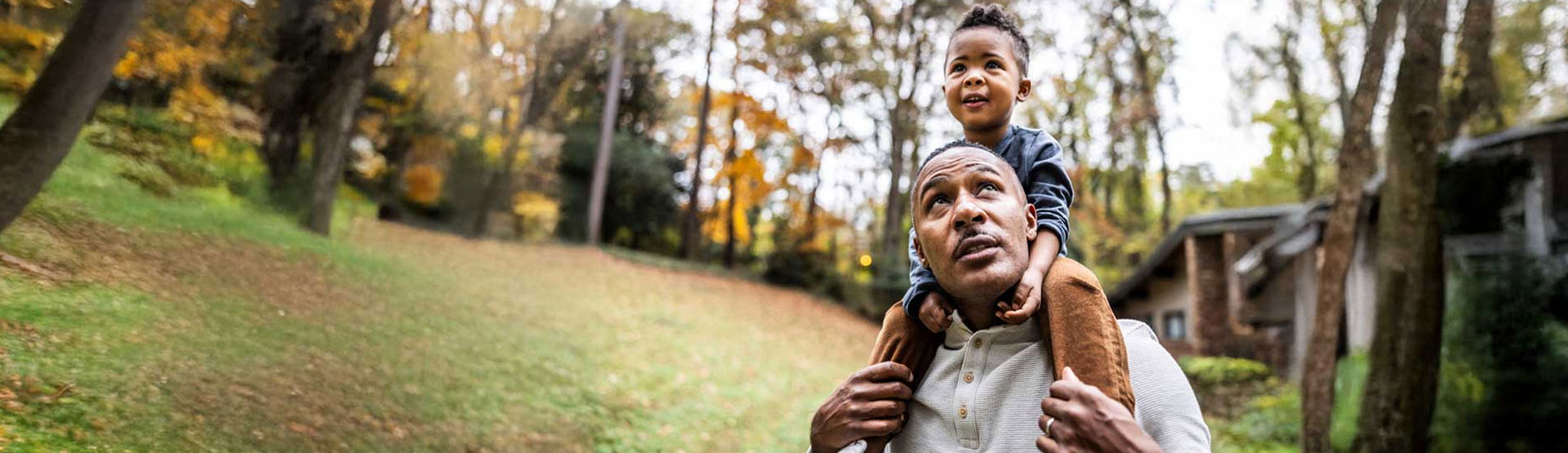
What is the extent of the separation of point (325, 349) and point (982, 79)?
227 inches

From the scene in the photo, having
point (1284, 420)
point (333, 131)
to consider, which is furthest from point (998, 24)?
point (1284, 420)

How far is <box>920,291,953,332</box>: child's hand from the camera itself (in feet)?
8.25

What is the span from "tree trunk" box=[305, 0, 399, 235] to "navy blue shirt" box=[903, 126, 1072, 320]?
8978 mm

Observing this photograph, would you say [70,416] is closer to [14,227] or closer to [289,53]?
[14,227]

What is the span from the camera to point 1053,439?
2.16 metres

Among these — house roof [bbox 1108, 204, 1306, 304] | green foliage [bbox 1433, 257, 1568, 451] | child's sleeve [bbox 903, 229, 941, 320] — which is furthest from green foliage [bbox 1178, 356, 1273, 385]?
child's sleeve [bbox 903, 229, 941, 320]

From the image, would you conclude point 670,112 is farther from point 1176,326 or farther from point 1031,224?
point 1031,224

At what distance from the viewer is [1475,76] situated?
10.7 metres

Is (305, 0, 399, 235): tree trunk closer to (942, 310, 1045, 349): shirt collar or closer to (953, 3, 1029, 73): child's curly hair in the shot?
(953, 3, 1029, 73): child's curly hair

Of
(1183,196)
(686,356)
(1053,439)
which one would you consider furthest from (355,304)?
(1183,196)

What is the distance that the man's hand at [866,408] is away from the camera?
2535 millimetres

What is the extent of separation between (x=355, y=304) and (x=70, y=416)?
179 inches

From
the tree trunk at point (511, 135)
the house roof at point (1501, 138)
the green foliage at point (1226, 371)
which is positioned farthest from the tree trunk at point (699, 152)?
the house roof at point (1501, 138)

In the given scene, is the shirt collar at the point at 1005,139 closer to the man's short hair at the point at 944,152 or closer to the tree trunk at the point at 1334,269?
the man's short hair at the point at 944,152
